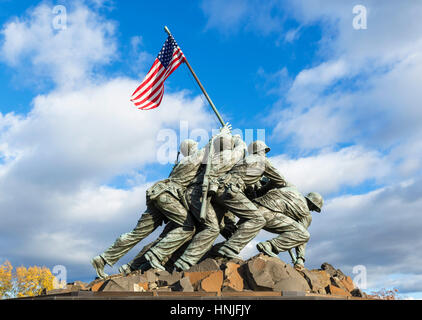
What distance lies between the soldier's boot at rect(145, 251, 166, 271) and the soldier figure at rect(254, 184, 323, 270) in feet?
7.73

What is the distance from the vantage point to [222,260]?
391 inches

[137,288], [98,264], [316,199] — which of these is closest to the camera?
[137,288]

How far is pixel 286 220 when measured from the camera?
34.9 feet

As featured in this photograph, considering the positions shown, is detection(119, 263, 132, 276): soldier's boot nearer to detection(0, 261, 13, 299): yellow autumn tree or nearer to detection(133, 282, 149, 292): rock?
detection(133, 282, 149, 292): rock

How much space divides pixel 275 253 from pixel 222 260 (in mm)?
1397

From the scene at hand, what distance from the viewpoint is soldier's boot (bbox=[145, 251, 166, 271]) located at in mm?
10244

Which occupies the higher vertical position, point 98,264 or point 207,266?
point 98,264

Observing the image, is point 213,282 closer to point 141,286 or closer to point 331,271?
point 141,286

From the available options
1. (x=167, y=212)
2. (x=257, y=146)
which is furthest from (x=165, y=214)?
(x=257, y=146)

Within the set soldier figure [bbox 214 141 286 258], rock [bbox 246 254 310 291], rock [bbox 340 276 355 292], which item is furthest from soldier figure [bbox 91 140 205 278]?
rock [bbox 340 276 355 292]

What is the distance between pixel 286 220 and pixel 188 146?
10.5 feet

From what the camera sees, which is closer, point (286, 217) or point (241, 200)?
point (241, 200)
